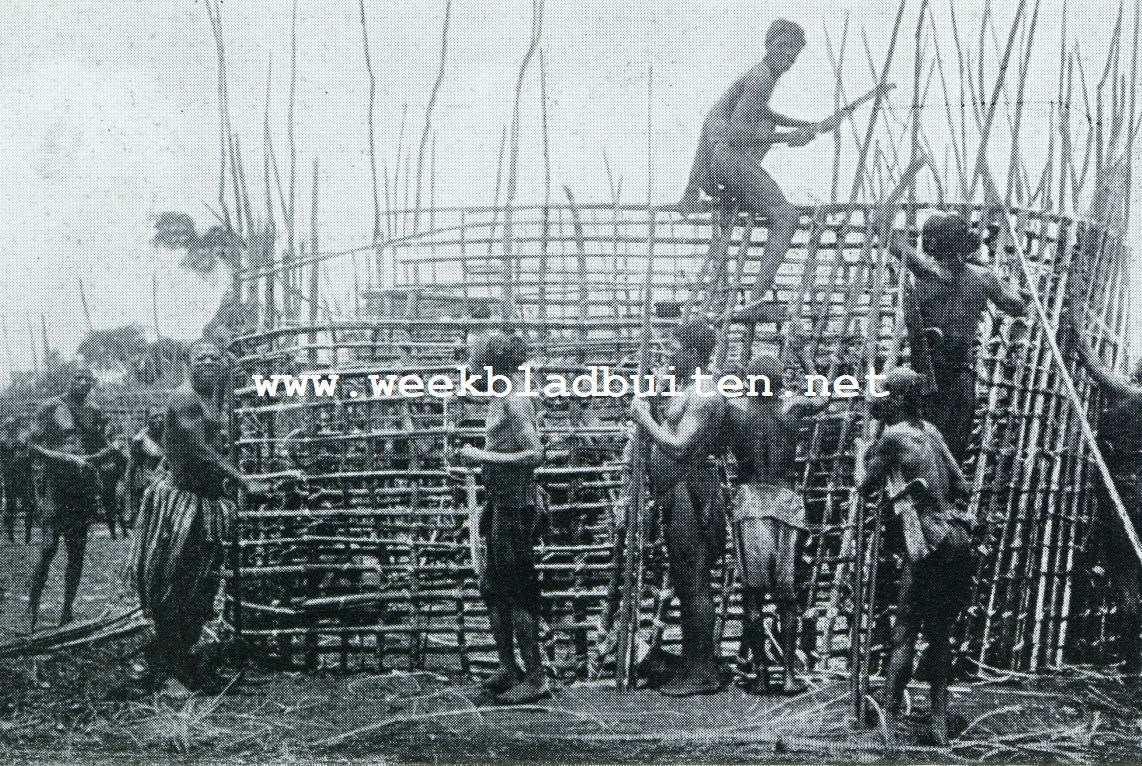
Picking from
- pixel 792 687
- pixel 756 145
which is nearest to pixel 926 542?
pixel 792 687

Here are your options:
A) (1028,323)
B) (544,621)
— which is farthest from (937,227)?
(544,621)

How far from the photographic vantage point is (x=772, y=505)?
5316 millimetres

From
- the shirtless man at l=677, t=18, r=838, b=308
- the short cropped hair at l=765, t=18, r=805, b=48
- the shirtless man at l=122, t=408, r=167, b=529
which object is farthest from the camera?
the shirtless man at l=122, t=408, r=167, b=529

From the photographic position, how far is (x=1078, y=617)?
576 cm

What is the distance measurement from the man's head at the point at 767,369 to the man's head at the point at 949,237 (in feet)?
2.82

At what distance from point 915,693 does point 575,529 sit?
188cm

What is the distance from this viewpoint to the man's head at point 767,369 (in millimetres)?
5273

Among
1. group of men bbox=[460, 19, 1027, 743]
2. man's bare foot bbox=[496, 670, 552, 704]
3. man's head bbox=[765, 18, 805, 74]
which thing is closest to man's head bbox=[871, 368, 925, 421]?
group of men bbox=[460, 19, 1027, 743]

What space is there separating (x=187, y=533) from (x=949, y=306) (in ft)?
12.3

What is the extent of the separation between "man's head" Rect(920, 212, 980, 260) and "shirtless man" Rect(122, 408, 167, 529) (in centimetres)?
368

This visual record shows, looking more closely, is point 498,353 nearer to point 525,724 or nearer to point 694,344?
point 694,344

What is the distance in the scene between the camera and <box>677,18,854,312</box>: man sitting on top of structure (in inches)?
223

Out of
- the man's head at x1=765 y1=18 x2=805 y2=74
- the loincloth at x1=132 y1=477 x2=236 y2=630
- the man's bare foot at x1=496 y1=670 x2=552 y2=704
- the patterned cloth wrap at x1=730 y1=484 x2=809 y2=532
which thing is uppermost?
the man's head at x1=765 y1=18 x2=805 y2=74

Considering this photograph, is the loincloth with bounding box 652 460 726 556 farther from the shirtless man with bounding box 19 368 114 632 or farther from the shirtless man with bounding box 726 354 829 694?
the shirtless man with bounding box 19 368 114 632
